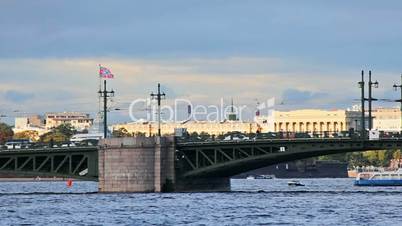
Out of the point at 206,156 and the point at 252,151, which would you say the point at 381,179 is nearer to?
the point at 206,156

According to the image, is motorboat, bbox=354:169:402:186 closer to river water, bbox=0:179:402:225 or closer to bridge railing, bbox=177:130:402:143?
→ river water, bbox=0:179:402:225

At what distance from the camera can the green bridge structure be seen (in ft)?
443

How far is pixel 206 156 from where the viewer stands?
458 ft

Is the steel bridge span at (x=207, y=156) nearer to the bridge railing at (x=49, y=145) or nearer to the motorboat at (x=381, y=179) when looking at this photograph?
the bridge railing at (x=49, y=145)

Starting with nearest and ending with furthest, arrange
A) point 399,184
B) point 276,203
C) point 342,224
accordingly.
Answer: point 342,224 < point 276,203 < point 399,184

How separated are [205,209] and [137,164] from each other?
25.6m

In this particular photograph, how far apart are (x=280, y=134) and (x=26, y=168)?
23.5 m

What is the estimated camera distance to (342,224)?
95.6 m

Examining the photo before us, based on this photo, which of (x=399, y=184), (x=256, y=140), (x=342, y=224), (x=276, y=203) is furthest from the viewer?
(x=399, y=184)

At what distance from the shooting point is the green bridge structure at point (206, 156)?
135 m

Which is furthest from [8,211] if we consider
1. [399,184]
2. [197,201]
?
[399,184]

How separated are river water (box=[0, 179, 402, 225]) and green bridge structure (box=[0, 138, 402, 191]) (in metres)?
2.31

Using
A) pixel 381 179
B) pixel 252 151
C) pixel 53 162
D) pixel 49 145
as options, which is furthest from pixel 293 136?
pixel 381 179

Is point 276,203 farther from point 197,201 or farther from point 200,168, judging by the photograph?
point 200,168
